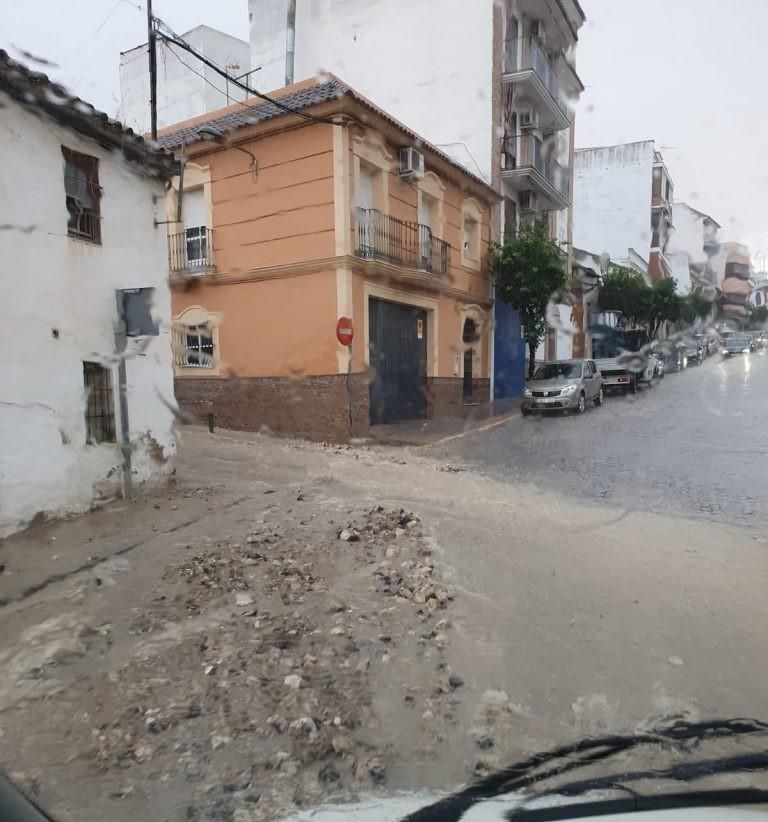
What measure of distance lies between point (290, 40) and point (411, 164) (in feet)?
24.3

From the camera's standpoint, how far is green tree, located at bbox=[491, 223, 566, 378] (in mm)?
13594

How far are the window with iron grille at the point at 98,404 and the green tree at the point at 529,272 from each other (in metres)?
10.3

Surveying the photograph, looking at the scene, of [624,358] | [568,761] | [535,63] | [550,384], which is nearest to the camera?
[568,761]

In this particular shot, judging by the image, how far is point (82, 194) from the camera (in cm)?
530

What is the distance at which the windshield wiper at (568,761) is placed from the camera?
190 centimetres

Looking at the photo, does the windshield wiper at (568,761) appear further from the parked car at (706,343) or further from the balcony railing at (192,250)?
the parked car at (706,343)

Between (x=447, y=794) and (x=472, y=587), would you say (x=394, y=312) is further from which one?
(x=447, y=794)

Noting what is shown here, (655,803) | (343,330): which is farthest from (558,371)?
(655,803)

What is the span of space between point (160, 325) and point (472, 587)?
410 centimetres

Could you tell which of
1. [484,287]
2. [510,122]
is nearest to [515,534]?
[484,287]

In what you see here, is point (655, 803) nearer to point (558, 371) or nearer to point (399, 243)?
point (399, 243)

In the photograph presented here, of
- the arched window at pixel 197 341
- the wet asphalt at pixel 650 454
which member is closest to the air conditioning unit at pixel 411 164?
the arched window at pixel 197 341

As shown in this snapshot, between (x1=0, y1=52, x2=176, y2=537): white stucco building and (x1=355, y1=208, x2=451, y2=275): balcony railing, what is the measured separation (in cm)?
497

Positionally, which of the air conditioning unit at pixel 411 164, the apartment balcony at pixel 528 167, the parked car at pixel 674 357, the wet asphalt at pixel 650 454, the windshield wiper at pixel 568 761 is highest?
the apartment balcony at pixel 528 167
